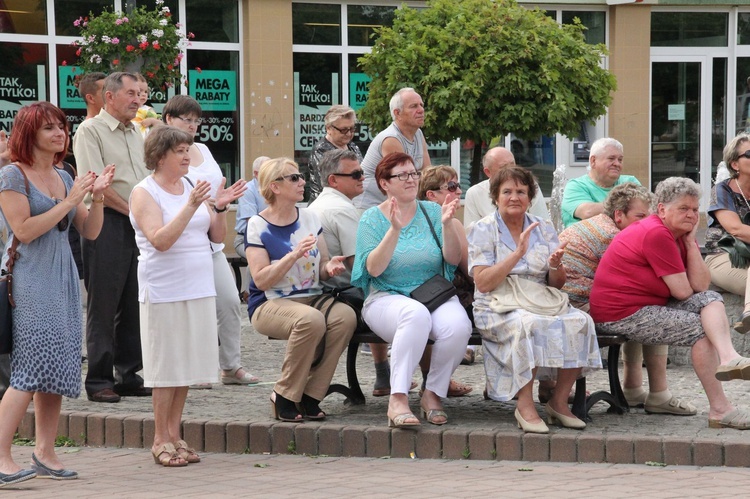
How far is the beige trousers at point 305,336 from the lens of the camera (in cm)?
707

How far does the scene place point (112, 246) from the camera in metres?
8.02

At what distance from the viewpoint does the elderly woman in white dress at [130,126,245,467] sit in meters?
6.60

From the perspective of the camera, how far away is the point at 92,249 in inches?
315

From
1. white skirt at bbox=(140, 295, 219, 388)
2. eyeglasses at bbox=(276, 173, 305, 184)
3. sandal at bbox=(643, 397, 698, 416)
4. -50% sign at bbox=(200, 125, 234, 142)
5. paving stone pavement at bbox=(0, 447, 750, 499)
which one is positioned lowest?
paving stone pavement at bbox=(0, 447, 750, 499)

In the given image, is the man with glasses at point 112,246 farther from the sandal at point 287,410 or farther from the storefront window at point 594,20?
the storefront window at point 594,20

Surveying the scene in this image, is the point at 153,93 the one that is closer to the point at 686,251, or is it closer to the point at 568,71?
the point at 568,71

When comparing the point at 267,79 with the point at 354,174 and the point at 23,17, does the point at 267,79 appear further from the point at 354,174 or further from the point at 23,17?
the point at 354,174

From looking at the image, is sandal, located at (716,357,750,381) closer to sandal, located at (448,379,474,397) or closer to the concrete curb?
the concrete curb

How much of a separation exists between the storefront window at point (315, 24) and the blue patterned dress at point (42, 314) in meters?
14.2

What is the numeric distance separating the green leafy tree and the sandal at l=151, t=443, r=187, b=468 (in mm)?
8241

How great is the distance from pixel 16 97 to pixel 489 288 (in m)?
13.1

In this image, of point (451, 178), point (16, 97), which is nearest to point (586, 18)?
point (16, 97)

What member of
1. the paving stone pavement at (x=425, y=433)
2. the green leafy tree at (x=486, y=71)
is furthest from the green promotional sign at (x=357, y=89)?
the paving stone pavement at (x=425, y=433)

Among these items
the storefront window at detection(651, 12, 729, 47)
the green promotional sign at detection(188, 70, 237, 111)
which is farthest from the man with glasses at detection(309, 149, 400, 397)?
the storefront window at detection(651, 12, 729, 47)
